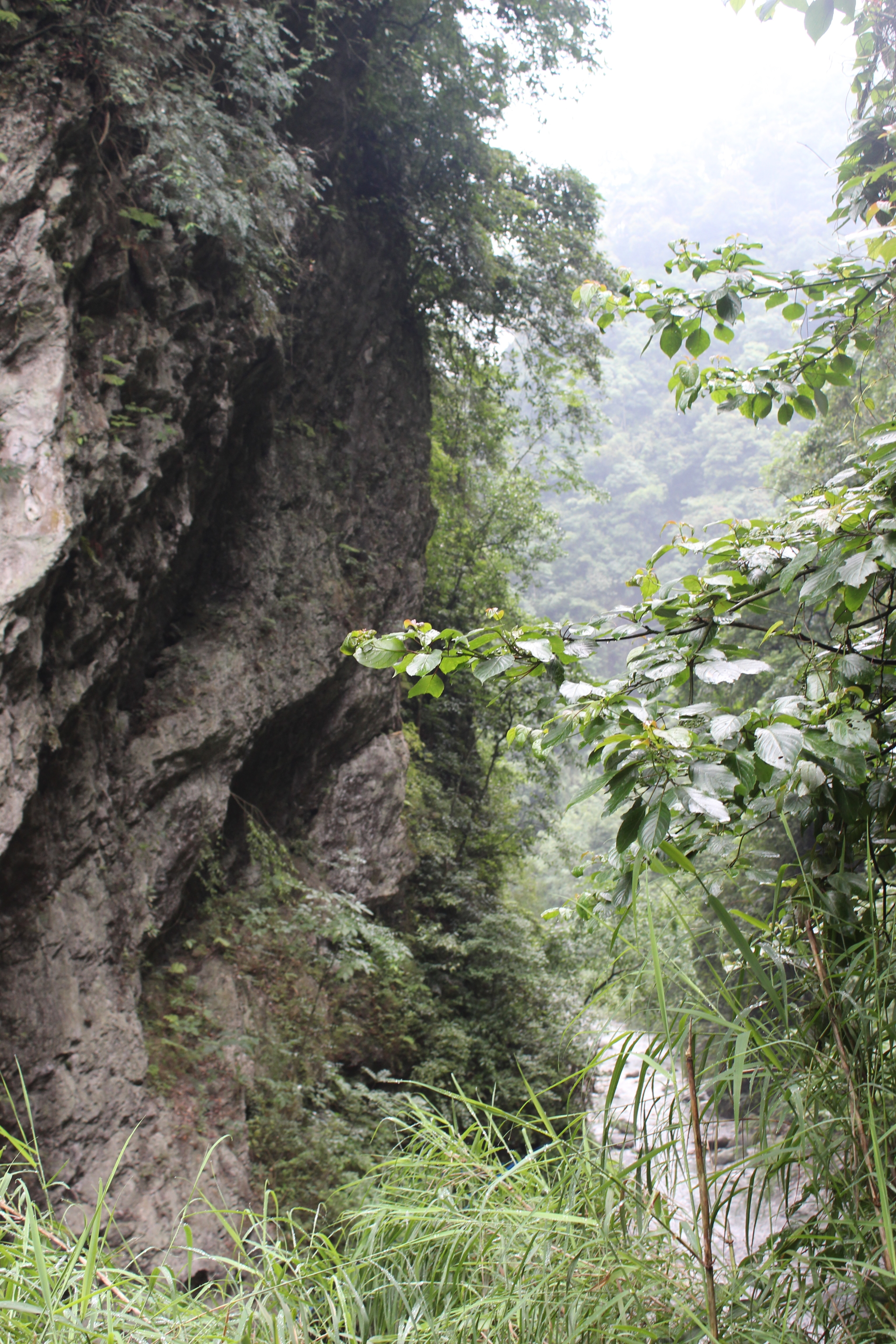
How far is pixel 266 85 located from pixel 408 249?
11.9 ft

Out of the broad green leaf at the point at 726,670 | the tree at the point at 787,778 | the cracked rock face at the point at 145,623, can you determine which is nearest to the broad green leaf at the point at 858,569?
the tree at the point at 787,778

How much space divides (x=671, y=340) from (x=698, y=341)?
0.25ft

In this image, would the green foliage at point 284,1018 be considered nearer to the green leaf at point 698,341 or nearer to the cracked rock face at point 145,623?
the cracked rock face at point 145,623

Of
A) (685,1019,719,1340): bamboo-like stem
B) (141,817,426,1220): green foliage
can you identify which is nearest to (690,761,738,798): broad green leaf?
(685,1019,719,1340): bamboo-like stem

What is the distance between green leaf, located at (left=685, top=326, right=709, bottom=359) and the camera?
1928mm

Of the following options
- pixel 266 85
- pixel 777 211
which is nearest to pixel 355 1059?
pixel 266 85

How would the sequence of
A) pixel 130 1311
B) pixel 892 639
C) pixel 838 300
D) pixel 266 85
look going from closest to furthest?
pixel 130 1311 < pixel 892 639 < pixel 838 300 < pixel 266 85

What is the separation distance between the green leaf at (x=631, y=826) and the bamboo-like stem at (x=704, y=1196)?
0.26m

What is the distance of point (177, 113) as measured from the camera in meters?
4.15

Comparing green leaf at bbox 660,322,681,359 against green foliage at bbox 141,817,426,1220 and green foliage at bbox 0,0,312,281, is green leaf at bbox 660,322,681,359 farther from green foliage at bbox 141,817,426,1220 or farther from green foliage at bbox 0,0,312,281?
green foliage at bbox 141,817,426,1220

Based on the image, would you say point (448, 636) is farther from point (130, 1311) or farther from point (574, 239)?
point (574, 239)

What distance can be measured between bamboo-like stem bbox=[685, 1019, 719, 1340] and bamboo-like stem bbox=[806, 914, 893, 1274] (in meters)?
0.20

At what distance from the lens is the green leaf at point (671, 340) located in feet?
6.25

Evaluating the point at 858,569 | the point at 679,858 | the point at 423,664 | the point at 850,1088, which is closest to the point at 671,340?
the point at 858,569
